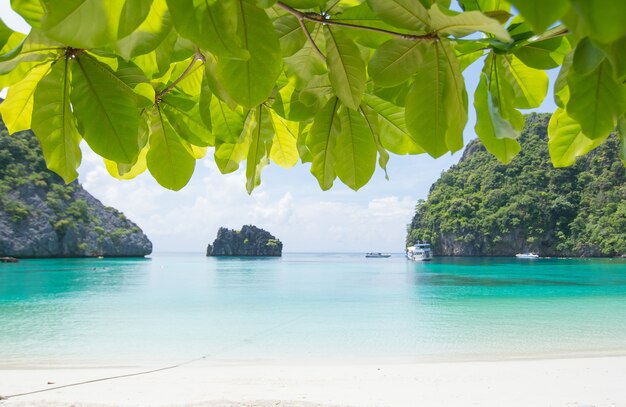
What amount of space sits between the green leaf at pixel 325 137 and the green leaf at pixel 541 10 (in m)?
0.39

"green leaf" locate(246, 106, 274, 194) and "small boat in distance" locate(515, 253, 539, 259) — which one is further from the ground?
"green leaf" locate(246, 106, 274, 194)

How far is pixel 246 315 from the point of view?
484 inches

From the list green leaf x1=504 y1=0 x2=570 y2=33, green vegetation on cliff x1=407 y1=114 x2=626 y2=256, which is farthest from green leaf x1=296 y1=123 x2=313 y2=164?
green vegetation on cliff x1=407 y1=114 x2=626 y2=256

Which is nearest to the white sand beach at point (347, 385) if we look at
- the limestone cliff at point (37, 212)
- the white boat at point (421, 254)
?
the white boat at point (421, 254)

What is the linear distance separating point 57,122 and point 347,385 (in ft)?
19.7

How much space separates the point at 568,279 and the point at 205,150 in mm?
22995

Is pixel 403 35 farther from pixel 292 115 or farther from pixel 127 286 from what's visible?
pixel 127 286

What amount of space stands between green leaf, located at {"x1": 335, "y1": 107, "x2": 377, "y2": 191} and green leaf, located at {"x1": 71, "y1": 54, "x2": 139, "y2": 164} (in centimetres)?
25

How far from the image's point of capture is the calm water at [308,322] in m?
8.25

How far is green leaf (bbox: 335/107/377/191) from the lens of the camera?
541 mm

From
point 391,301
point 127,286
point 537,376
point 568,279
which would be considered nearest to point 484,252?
point 568,279

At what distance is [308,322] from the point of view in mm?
11070

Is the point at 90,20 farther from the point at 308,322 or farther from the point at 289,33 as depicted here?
the point at 308,322

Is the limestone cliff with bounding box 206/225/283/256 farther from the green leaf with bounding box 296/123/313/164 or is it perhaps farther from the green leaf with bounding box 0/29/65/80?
the green leaf with bounding box 0/29/65/80
